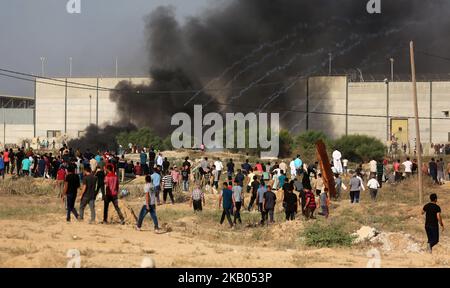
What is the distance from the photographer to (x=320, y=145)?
96.2 feet

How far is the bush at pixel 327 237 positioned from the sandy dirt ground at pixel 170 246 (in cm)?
38

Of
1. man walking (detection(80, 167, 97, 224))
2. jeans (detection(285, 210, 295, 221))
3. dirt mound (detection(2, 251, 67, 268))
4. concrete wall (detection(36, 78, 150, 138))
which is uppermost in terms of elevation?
concrete wall (detection(36, 78, 150, 138))

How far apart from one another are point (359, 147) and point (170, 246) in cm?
4161

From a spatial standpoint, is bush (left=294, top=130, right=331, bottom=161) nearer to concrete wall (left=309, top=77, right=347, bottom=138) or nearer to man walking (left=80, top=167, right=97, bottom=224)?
concrete wall (left=309, top=77, right=347, bottom=138)

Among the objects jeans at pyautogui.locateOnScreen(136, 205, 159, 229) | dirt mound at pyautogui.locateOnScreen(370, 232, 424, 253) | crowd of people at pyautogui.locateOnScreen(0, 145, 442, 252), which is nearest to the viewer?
dirt mound at pyautogui.locateOnScreen(370, 232, 424, 253)

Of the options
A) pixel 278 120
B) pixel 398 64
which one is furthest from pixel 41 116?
pixel 398 64

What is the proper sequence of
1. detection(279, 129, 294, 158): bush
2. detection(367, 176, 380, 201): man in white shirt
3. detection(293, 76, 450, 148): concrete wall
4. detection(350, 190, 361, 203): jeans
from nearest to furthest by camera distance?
detection(350, 190, 361, 203): jeans, detection(367, 176, 380, 201): man in white shirt, detection(279, 129, 294, 158): bush, detection(293, 76, 450, 148): concrete wall

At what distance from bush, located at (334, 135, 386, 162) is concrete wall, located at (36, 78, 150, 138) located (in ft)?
72.4

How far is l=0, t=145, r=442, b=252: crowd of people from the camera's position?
2002 cm

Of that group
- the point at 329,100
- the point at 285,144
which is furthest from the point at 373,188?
the point at 329,100

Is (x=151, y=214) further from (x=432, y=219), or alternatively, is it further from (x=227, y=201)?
(x=432, y=219)

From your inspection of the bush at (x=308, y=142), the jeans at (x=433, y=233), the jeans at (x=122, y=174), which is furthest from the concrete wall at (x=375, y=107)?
the jeans at (x=433, y=233)

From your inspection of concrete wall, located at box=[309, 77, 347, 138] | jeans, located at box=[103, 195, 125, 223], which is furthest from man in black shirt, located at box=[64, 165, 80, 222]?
concrete wall, located at box=[309, 77, 347, 138]

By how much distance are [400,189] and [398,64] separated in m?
40.9
